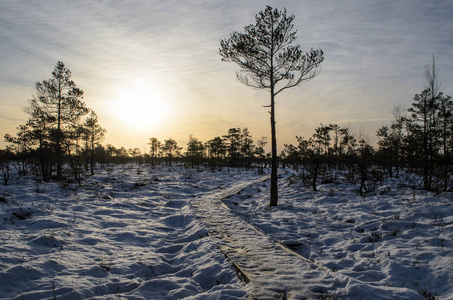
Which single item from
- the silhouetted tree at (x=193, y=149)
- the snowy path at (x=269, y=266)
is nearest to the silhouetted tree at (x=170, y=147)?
the silhouetted tree at (x=193, y=149)

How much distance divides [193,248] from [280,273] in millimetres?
3001

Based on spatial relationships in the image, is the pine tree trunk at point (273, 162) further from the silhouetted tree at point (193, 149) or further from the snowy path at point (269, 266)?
the silhouetted tree at point (193, 149)

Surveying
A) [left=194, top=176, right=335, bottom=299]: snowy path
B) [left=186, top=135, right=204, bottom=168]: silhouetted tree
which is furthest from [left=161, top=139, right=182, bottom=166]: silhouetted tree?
[left=194, top=176, right=335, bottom=299]: snowy path

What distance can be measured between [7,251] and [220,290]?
5.17 meters

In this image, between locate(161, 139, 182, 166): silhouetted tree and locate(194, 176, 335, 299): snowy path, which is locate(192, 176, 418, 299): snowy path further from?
Answer: locate(161, 139, 182, 166): silhouetted tree

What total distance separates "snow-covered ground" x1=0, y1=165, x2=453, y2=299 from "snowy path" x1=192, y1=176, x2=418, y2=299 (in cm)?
7

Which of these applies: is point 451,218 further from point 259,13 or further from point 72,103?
point 72,103

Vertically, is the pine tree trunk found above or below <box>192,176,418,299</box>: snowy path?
above

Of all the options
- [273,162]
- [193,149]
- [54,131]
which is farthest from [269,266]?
[193,149]

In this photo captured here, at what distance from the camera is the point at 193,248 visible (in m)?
6.58

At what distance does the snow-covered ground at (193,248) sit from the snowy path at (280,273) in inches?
2.7

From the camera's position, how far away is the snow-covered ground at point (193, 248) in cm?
417

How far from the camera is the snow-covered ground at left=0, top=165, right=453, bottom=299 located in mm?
4172

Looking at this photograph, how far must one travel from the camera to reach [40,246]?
5.84 meters
